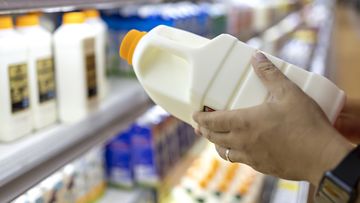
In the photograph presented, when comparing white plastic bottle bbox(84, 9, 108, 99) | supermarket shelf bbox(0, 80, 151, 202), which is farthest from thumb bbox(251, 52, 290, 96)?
white plastic bottle bbox(84, 9, 108, 99)

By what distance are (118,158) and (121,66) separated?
402 millimetres

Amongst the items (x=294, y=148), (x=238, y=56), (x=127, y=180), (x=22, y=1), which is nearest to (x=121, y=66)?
(x=127, y=180)

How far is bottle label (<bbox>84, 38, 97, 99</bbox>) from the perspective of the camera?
4.87ft

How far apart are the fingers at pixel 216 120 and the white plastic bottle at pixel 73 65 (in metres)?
0.61

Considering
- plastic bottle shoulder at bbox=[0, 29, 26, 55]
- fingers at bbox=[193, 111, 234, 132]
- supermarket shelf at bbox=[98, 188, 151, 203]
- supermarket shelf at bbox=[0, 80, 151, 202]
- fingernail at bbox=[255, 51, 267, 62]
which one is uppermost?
fingernail at bbox=[255, 51, 267, 62]

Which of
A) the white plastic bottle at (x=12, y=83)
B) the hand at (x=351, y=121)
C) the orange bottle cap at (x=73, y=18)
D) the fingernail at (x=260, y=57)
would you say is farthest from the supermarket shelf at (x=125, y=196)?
the fingernail at (x=260, y=57)

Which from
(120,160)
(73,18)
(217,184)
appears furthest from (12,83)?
(217,184)

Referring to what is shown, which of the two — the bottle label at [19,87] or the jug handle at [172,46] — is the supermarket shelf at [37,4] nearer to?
the bottle label at [19,87]

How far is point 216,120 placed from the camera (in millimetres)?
921

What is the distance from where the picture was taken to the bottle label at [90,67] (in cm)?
148

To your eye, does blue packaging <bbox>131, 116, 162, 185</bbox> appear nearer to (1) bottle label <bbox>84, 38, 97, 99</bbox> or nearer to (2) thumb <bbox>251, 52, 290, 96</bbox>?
(1) bottle label <bbox>84, 38, 97, 99</bbox>

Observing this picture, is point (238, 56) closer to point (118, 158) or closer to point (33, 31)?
point (33, 31)

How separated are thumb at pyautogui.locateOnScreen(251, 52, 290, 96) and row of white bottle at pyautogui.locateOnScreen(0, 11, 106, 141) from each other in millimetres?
645

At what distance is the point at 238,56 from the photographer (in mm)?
1005
